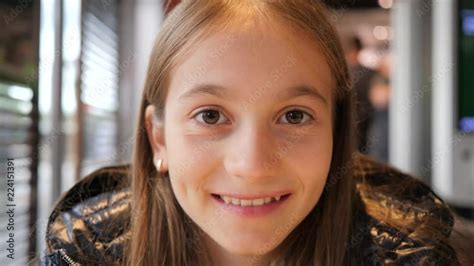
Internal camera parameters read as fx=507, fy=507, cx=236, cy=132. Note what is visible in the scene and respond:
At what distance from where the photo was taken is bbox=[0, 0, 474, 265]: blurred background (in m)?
1.70

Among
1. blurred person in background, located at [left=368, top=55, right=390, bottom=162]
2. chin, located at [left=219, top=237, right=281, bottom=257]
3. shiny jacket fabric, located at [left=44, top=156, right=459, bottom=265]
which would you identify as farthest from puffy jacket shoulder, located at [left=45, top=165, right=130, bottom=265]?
blurred person in background, located at [left=368, top=55, right=390, bottom=162]

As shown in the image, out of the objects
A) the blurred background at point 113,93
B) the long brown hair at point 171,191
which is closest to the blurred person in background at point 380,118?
the blurred background at point 113,93

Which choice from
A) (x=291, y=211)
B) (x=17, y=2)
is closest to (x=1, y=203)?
(x=17, y=2)

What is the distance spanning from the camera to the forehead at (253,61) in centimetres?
92

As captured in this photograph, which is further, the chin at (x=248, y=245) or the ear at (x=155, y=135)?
the ear at (x=155, y=135)

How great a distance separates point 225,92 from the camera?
3.04 ft

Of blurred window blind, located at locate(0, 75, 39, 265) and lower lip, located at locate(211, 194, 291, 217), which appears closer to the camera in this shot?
lower lip, located at locate(211, 194, 291, 217)

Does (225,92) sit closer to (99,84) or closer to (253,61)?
(253,61)

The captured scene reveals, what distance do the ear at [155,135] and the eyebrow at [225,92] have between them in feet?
0.47

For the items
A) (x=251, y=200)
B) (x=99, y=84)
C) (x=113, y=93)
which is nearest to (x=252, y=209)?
(x=251, y=200)

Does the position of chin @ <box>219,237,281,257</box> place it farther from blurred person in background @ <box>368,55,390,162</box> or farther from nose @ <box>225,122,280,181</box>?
blurred person in background @ <box>368,55,390,162</box>

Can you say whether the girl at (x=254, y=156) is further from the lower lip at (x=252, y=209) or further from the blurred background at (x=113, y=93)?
the blurred background at (x=113, y=93)

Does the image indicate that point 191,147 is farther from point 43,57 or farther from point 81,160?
point 81,160

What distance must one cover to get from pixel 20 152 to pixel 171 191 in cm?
85
